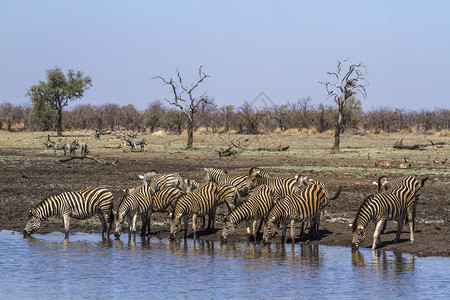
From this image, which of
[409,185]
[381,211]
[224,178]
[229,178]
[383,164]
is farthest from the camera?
[383,164]

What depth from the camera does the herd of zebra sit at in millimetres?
12992

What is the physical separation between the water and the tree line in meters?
46.5

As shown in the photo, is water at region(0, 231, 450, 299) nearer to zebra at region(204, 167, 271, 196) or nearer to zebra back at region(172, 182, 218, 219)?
zebra back at region(172, 182, 218, 219)

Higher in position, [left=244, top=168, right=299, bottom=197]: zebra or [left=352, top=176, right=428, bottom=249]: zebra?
[left=244, top=168, right=299, bottom=197]: zebra

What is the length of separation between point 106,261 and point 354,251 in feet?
14.4

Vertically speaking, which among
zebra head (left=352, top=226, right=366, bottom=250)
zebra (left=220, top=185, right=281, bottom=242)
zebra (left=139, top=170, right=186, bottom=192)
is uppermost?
zebra (left=139, top=170, right=186, bottom=192)

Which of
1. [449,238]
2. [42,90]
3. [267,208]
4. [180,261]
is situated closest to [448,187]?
[449,238]

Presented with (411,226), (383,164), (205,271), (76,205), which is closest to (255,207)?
(205,271)

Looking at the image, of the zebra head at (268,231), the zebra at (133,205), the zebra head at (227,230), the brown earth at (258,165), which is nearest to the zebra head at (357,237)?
the brown earth at (258,165)

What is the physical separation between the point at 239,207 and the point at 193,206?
986 millimetres

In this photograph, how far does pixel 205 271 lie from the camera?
1160 centimetres

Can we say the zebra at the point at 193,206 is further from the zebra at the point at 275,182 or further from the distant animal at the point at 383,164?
the distant animal at the point at 383,164

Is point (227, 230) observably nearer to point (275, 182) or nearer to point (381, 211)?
point (381, 211)

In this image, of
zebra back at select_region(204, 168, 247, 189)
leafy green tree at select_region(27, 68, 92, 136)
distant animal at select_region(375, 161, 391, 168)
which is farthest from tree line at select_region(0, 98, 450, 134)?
zebra back at select_region(204, 168, 247, 189)
